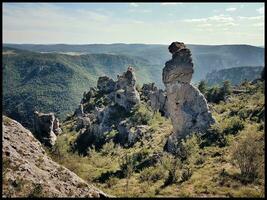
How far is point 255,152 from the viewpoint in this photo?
41.0 metres

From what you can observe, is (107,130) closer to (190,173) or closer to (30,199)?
(190,173)

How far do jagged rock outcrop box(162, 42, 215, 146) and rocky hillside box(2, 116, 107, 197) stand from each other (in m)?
38.6

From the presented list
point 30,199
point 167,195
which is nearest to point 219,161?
point 167,195

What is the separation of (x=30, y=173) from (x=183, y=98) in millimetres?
44337

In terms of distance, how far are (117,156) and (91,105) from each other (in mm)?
63821

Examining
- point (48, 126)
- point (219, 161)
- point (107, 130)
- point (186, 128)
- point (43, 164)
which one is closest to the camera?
point (43, 164)

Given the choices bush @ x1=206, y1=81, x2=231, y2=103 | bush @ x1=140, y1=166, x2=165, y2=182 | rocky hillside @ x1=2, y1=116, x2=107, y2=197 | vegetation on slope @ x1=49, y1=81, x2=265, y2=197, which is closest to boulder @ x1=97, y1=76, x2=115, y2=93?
bush @ x1=206, y1=81, x2=231, y2=103

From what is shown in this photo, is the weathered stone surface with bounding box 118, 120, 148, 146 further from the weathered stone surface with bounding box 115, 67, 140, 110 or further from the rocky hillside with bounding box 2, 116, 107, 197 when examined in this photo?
the rocky hillside with bounding box 2, 116, 107, 197

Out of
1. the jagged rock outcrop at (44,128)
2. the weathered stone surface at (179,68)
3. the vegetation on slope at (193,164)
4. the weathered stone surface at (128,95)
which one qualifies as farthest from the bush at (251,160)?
the weathered stone surface at (128,95)

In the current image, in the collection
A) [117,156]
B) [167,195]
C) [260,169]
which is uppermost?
[260,169]

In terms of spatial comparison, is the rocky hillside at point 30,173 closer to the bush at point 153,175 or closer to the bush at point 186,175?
the bush at point 186,175

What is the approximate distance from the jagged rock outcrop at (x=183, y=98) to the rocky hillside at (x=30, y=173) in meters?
38.6

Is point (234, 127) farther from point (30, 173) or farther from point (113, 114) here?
point (30, 173)

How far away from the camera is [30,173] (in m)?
24.7
